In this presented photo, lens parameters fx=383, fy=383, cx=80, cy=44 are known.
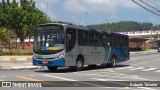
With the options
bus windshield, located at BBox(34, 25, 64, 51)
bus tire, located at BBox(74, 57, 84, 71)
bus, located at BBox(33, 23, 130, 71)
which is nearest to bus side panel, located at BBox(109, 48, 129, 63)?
bus, located at BBox(33, 23, 130, 71)

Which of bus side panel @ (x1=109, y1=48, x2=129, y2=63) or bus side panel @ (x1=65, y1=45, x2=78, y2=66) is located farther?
bus side panel @ (x1=109, y1=48, x2=129, y2=63)

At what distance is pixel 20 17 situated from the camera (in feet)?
211

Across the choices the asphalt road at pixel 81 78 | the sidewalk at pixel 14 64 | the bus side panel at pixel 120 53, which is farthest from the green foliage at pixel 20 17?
the asphalt road at pixel 81 78

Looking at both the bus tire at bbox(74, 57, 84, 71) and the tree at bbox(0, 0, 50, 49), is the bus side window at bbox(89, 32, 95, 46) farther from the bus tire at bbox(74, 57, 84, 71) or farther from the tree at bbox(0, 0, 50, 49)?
the tree at bbox(0, 0, 50, 49)

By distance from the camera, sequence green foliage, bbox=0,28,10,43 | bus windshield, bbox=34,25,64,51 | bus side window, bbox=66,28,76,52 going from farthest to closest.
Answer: green foliage, bbox=0,28,10,43 < bus side window, bbox=66,28,76,52 < bus windshield, bbox=34,25,64,51

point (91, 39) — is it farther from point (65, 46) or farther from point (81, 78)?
point (81, 78)

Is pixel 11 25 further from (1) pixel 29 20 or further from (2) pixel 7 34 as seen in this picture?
(2) pixel 7 34

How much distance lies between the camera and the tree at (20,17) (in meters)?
63.8

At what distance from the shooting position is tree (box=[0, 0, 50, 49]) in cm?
6384

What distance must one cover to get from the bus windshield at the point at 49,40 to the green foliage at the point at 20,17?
39695mm

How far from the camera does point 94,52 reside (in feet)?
89.0

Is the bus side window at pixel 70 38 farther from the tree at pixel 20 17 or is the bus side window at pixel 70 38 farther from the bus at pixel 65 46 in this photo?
the tree at pixel 20 17

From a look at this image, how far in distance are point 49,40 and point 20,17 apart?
41912mm

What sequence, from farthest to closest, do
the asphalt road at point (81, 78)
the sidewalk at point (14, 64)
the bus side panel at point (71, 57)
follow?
the sidewalk at point (14, 64) < the bus side panel at point (71, 57) < the asphalt road at point (81, 78)
